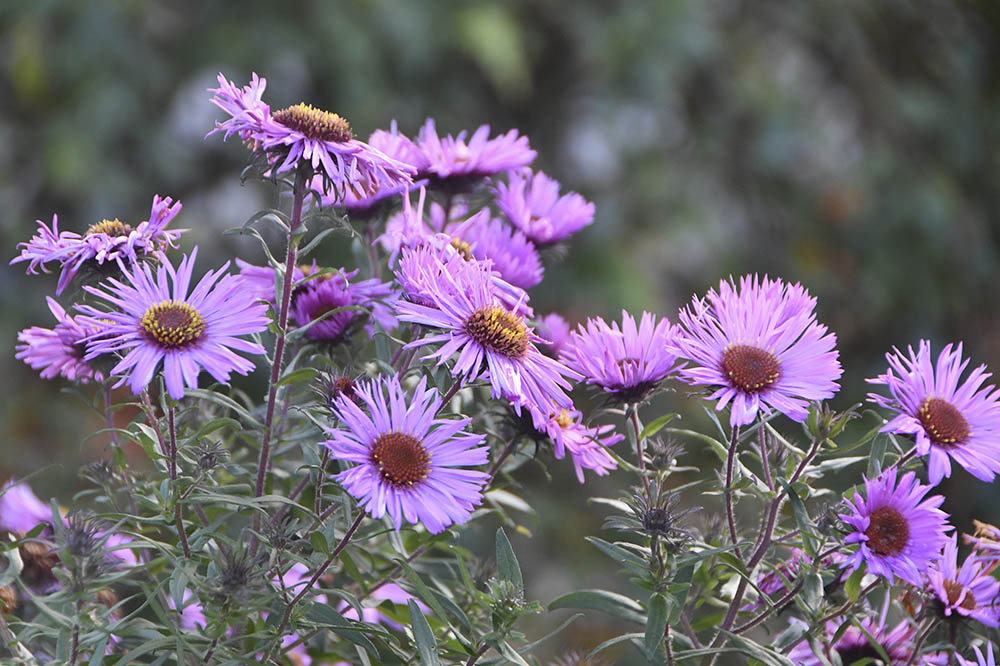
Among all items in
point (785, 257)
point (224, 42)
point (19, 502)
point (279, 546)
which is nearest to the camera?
point (279, 546)

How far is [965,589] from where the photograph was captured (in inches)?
22.5

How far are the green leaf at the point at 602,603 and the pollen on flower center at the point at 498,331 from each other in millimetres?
139

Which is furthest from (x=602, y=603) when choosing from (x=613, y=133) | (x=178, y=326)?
(x=613, y=133)

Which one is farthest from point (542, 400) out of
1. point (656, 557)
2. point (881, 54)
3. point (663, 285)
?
point (881, 54)

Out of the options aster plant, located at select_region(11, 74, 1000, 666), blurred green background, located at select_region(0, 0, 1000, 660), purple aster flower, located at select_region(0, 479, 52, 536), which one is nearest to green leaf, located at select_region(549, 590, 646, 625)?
aster plant, located at select_region(11, 74, 1000, 666)

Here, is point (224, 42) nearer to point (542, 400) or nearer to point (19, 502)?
point (19, 502)

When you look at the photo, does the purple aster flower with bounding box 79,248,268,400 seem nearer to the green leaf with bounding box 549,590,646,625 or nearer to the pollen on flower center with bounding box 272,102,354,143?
the pollen on flower center with bounding box 272,102,354,143

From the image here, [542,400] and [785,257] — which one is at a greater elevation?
[785,257]

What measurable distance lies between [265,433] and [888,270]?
2149 mm

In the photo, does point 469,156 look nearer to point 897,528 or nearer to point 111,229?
point 111,229

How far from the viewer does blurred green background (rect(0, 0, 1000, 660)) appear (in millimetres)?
2189

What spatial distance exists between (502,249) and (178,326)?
0.74 ft

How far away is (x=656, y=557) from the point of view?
546 mm

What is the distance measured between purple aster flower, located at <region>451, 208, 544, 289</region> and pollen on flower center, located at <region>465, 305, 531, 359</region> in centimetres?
10
